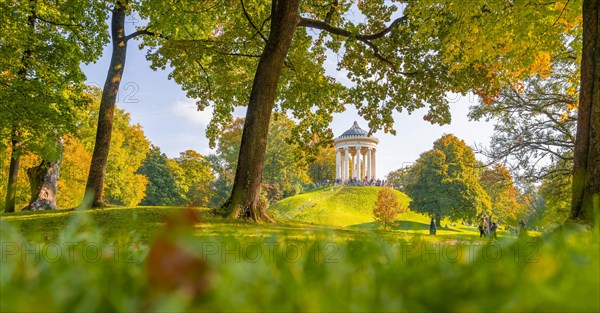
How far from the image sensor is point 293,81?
45.2 feet

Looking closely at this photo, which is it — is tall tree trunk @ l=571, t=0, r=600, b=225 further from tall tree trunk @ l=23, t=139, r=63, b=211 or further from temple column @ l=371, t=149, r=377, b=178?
temple column @ l=371, t=149, r=377, b=178

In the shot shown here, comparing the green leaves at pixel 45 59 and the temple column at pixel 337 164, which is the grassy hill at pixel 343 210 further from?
the green leaves at pixel 45 59

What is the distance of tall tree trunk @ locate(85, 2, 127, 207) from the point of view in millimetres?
12453

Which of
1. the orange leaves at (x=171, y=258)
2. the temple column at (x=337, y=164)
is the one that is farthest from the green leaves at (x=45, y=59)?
the temple column at (x=337, y=164)

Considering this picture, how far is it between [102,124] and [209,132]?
3.83m

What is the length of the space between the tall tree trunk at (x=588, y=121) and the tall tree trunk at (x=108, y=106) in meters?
11.2

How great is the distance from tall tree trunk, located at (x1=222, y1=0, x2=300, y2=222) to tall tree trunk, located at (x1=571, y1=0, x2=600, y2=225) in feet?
18.7

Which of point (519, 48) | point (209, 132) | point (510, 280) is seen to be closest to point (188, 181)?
point (209, 132)

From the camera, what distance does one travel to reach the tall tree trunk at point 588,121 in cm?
556

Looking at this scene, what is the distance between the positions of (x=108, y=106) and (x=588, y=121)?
12477 mm

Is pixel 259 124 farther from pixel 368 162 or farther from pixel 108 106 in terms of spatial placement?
pixel 368 162

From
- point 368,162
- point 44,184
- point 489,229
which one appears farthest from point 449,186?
point 44,184

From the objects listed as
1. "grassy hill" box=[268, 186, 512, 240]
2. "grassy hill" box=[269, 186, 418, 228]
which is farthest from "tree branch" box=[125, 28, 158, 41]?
"grassy hill" box=[269, 186, 418, 228]

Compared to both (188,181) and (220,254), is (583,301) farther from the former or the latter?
(188,181)
